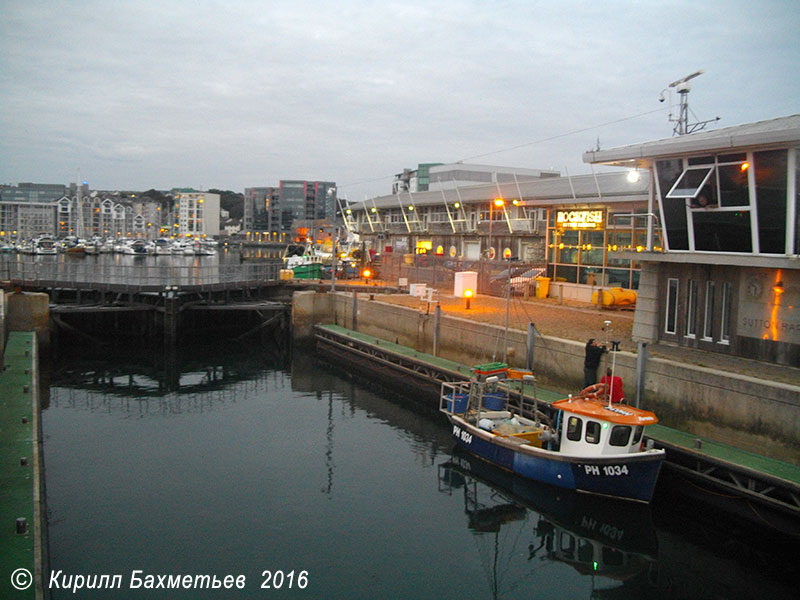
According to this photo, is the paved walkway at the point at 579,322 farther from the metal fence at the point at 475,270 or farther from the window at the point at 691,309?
the metal fence at the point at 475,270

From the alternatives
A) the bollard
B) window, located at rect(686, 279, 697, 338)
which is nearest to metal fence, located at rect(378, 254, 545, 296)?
window, located at rect(686, 279, 697, 338)

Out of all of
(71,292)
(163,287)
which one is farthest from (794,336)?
(71,292)

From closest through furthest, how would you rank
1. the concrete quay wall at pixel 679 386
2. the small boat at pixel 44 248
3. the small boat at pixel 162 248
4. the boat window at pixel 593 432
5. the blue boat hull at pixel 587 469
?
1. the concrete quay wall at pixel 679 386
2. the blue boat hull at pixel 587 469
3. the boat window at pixel 593 432
4. the small boat at pixel 44 248
5. the small boat at pixel 162 248

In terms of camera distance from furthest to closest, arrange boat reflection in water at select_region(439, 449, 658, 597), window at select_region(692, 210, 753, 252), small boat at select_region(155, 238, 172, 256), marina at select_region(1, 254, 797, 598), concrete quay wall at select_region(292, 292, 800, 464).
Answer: small boat at select_region(155, 238, 172, 256)
window at select_region(692, 210, 753, 252)
concrete quay wall at select_region(292, 292, 800, 464)
boat reflection in water at select_region(439, 449, 658, 597)
marina at select_region(1, 254, 797, 598)

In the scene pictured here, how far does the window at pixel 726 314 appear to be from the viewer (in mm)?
21959

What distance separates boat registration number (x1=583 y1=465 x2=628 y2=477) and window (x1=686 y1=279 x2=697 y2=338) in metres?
8.00

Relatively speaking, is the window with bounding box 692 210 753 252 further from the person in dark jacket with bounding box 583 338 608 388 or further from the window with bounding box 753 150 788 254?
the person in dark jacket with bounding box 583 338 608 388

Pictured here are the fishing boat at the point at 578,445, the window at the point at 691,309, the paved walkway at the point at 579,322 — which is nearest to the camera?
the fishing boat at the point at 578,445

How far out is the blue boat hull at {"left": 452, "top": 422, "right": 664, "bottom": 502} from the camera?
1711 cm

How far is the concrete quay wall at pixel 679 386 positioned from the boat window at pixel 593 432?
3.21 meters

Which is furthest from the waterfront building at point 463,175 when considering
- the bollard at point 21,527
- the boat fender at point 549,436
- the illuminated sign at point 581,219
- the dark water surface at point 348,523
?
the bollard at point 21,527

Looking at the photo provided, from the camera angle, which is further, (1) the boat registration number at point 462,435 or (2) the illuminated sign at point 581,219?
(2) the illuminated sign at point 581,219

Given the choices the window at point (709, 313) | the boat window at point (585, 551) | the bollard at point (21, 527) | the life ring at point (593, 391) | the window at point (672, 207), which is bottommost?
the boat window at point (585, 551)

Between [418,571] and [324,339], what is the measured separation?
2678 cm
